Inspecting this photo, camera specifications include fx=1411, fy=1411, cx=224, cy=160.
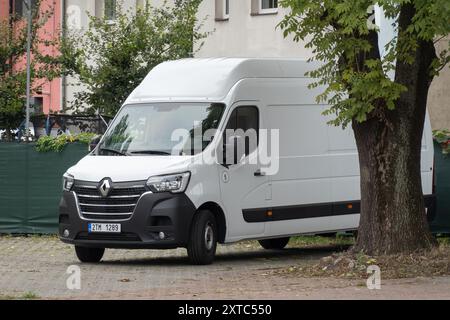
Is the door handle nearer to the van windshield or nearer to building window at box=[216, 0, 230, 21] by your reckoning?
the van windshield

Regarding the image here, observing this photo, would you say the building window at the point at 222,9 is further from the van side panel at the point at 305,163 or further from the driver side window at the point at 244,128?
the driver side window at the point at 244,128

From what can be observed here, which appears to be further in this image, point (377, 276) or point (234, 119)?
point (234, 119)

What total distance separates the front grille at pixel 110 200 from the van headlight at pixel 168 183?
0.43 ft

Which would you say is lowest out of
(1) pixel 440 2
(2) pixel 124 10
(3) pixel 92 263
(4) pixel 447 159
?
(3) pixel 92 263

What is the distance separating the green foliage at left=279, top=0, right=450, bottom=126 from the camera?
16.7m

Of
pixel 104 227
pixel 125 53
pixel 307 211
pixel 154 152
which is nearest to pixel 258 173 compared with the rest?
pixel 307 211

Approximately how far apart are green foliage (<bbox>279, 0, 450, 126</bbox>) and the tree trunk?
0.17 m

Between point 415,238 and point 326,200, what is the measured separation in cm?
357

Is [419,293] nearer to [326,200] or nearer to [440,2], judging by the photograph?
[440,2]

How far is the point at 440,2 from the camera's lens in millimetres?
15938

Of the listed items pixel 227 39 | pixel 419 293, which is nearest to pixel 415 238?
pixel 419 293

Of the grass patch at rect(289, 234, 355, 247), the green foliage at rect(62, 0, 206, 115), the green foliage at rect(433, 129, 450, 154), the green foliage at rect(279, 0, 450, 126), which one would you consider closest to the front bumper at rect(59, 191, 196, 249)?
the green foliage at rect(279, 0, 450, 126)

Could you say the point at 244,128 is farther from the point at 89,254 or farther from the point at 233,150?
the point at 89,254
